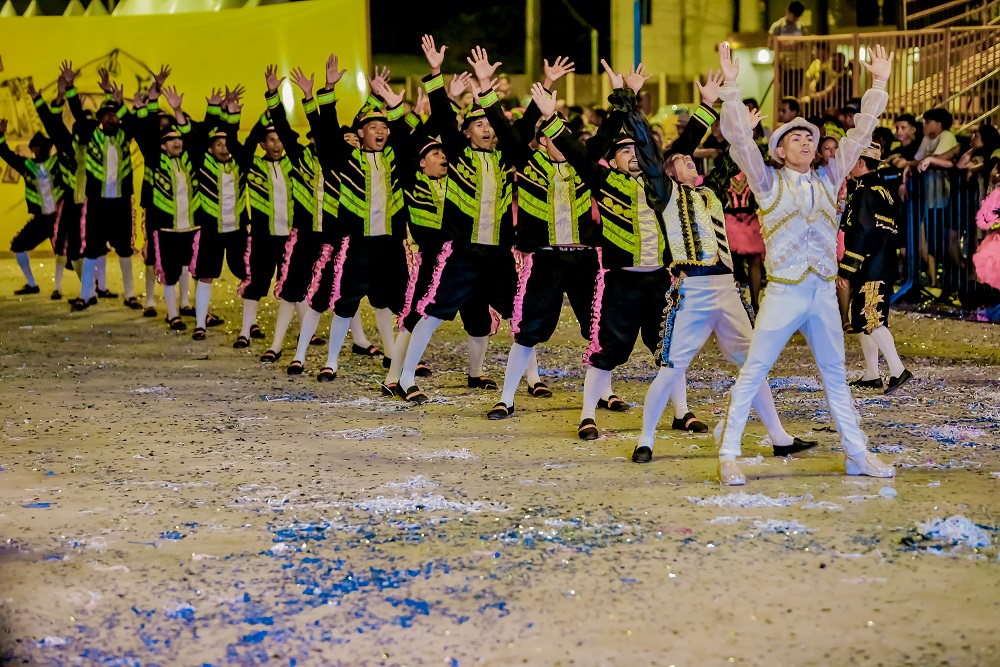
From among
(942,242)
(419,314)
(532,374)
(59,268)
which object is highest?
(942,242)

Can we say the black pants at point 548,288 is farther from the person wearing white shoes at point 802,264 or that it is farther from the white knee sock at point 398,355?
the person wearing white shoes at point 802,264

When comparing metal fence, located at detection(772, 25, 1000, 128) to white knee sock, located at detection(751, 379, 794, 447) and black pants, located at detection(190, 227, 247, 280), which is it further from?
white knee sock, located at detection(751, 379, 794, 447)

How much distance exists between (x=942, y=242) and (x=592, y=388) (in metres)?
7.23

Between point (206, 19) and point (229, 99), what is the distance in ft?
29.8

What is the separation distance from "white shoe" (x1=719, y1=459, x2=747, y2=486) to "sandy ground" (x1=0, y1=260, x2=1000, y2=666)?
0.51 ft

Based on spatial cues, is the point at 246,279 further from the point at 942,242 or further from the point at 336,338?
the point at 942,242

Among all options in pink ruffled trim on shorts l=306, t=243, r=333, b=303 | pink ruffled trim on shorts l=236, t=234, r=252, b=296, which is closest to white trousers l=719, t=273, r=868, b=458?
pink ruffled trim on shorts l=306, t=243, r=333, b=303

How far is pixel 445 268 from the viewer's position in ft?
29.3

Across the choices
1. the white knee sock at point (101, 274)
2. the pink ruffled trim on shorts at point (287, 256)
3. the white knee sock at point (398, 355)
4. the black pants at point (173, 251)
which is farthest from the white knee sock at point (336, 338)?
the white knee sock at point (101, 274)

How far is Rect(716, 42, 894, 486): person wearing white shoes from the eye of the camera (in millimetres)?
6496

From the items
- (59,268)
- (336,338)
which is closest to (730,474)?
(336,338)

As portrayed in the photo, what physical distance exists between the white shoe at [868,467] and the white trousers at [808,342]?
54mm

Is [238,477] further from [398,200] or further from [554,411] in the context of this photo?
[398,200]

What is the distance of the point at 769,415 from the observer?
7199 mm
